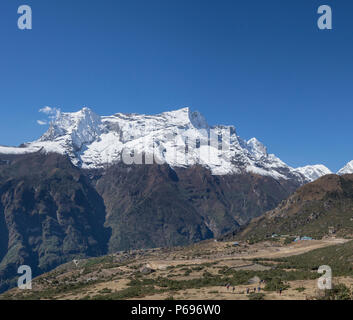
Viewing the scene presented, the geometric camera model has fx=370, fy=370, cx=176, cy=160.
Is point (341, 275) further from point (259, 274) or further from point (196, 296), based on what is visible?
point (196, 296)

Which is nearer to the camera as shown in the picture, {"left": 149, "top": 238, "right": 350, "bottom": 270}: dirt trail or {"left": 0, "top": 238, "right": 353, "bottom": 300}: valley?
{"left": 0, "top": 238, "right": 353, "bottom": 300}: valley

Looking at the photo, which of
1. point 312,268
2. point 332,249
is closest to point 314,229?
point 332,249

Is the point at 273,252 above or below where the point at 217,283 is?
above

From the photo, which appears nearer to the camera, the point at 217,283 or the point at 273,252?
the point at 217,283

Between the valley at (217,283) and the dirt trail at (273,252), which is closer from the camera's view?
the valley at (217,283)

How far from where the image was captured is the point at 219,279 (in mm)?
86250

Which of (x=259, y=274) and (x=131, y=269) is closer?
(x=259, y=274)
